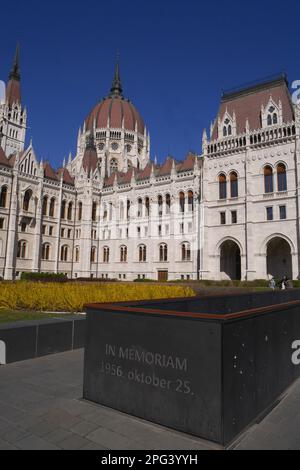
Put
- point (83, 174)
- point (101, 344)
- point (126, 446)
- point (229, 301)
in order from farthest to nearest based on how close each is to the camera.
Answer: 1. point (83, 174)
2. point (229, 301)
3. point (101, 344)
4. point (126, 446)

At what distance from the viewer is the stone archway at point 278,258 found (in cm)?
3878

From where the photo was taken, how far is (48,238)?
51500 mm

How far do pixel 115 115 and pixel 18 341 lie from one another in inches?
2834

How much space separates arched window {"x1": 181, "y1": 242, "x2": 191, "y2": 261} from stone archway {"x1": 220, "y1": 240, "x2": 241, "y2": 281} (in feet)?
14.2

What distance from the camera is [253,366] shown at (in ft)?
15.8

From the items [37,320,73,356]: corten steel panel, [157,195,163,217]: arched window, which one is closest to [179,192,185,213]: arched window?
[157,195,163,217]: arched window

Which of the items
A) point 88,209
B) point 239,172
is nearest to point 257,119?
point 239,172

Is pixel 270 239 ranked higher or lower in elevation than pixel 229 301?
higher

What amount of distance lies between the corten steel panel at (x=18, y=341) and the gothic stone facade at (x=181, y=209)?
32547 mm

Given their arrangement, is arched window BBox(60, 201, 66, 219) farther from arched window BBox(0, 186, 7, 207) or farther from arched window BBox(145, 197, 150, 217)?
arched window BBox(145, 197, 150, 217)

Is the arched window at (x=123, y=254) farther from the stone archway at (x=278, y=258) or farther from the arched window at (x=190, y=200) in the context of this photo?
the stone archway at (x=278, y=258)

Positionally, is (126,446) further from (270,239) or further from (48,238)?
(48,238)

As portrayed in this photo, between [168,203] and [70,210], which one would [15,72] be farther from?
[168,203]
